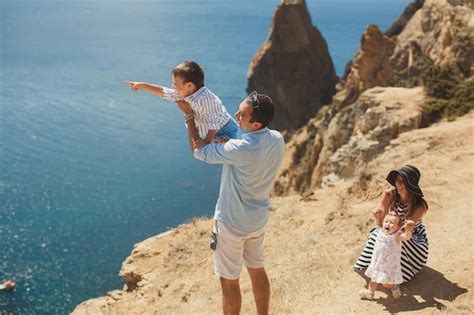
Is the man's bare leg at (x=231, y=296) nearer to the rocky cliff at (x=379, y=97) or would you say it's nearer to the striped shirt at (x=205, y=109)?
the striped shirt at (x=205, y=109)

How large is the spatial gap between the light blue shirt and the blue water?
25.2 metres

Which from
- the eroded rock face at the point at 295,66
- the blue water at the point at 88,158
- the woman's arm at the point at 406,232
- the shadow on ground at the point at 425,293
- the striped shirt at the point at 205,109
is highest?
the striped shirt at the point at 205,109

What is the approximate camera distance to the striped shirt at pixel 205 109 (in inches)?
237

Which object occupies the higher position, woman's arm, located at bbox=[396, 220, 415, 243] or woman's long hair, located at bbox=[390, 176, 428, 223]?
woman's long hair, located at bbox=[390, 176, 428, 223]

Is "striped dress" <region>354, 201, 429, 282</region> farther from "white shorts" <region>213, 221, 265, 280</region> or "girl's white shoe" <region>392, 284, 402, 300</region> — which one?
"white shorts" <region>213, 221, 265, 280</region>

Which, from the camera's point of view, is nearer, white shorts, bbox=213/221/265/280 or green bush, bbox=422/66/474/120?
white shorts, bbox=213/221/265/280

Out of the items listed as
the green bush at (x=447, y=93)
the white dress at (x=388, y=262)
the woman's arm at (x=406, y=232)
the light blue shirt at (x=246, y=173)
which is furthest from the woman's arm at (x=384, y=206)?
the green bush at (x=447, y=93)

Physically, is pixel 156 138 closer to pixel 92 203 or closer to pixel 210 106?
pixel 92 203

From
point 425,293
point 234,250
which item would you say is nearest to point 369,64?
point 425,293

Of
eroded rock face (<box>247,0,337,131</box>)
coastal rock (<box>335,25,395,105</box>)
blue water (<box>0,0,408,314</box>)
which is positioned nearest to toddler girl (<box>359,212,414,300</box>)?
blue water (<box>0,0,408,314</box>)

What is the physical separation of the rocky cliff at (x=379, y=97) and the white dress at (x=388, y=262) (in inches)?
272

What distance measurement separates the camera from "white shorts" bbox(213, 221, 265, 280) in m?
6.04

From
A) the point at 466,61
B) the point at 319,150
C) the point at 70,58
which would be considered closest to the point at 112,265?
the point at 319,150

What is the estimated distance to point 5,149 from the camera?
A: 54906 millimetres
